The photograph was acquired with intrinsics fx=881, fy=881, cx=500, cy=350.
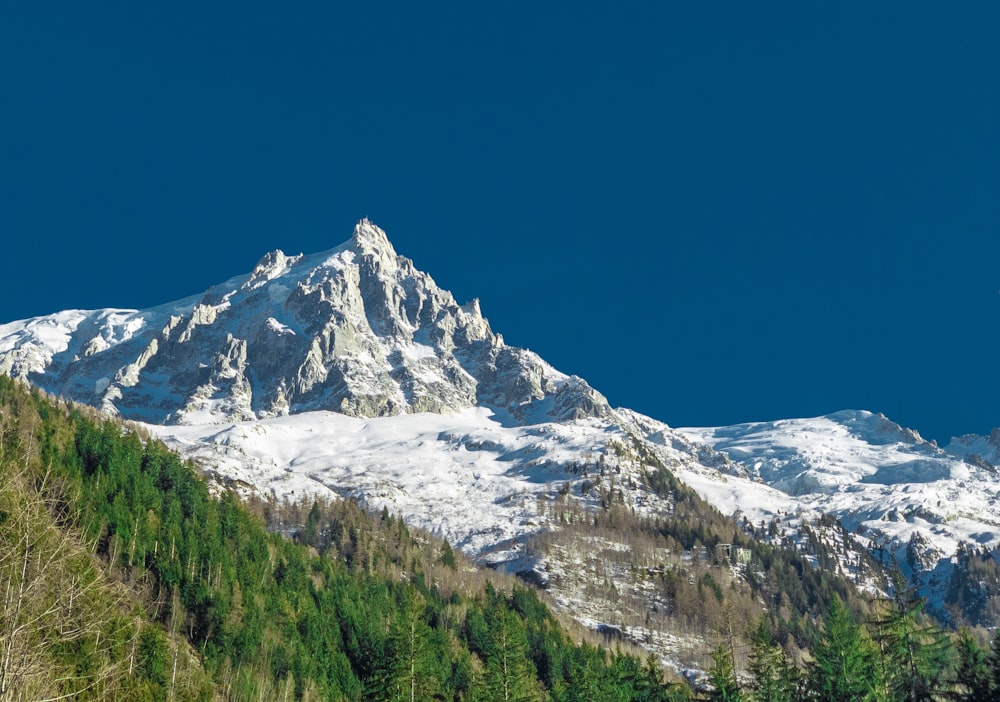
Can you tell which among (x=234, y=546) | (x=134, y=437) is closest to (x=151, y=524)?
(x=234, y=546)

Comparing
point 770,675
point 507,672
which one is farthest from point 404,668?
point 770,675

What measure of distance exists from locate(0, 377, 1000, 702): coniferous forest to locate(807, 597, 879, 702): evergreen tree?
0.19 m

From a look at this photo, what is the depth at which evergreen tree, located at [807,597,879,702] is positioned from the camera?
73250mm

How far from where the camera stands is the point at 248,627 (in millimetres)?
122188

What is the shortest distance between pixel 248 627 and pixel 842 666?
80.5 metres

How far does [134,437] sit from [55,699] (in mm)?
158679

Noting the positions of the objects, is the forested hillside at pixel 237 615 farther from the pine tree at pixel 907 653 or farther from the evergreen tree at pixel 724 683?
the pine tree at pixel 907 653

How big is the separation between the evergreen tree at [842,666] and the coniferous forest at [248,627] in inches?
7.4

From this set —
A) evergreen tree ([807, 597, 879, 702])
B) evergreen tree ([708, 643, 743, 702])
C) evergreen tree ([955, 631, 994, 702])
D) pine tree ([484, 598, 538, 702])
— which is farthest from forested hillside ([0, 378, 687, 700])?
evergreen tree ([955, 631, 994, 702])

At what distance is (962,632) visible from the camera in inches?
3155

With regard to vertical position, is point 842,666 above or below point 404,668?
above

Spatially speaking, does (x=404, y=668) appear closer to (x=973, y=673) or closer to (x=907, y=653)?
(x=907, y=653)

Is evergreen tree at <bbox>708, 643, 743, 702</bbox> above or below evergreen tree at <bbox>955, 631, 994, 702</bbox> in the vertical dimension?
below

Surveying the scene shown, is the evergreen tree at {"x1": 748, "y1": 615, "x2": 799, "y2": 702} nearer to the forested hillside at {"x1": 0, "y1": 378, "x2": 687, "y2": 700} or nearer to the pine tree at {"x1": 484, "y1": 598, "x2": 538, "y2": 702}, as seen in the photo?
the forested hillside at {"x1": 0, "y1": 378, "x2": 687, "y2": 700}
